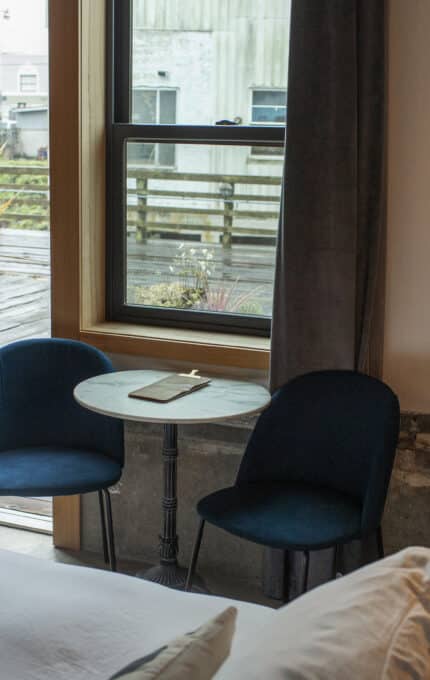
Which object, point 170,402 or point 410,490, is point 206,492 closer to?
point 170,402

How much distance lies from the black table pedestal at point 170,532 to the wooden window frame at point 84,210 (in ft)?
1.27

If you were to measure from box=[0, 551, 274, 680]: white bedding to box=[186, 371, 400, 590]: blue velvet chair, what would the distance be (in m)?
0.72

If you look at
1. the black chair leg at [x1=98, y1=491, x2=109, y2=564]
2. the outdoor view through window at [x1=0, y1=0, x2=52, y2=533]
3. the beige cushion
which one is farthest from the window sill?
the beige cushion

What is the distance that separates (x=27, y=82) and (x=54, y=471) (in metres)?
1.54

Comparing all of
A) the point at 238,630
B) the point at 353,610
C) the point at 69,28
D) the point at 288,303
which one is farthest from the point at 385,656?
the point at 69,28

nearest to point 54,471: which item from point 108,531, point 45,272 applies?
point 108,531

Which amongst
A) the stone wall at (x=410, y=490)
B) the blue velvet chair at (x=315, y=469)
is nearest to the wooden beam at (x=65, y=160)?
the blue velvet chair at (x=315, y=469)

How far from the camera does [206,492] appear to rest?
3041 millimetres

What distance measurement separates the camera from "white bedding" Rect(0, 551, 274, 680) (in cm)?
143

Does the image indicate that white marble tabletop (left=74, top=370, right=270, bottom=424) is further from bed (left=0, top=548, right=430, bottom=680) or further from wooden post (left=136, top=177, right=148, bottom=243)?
bed (left=0, top=548, right=430, bottom=680)

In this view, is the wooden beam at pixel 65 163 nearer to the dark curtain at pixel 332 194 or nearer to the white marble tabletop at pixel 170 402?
the white marble tabletop at pixel 170 402

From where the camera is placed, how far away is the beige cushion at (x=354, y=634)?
38.7 inches

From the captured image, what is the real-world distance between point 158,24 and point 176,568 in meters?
1.91

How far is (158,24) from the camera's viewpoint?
3.02m
